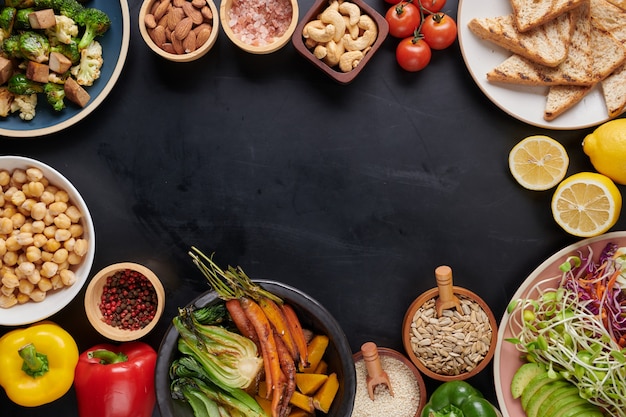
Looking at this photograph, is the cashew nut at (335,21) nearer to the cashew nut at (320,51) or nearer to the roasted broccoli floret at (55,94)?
the cashew nut at (320,51)

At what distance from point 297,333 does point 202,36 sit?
114cm

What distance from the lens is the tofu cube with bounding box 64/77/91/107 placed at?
2.20m

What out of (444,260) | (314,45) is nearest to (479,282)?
(444,260)

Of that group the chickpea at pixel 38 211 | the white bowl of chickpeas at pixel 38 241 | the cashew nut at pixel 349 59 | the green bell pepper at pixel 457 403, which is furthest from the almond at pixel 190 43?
the green bell pepper at pixel 457 403

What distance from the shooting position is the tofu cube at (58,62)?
7.18ft

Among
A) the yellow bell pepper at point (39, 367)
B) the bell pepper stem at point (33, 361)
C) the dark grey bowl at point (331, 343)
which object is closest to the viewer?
the dark grey bowl at point (331, 343)

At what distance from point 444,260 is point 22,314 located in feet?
5.34

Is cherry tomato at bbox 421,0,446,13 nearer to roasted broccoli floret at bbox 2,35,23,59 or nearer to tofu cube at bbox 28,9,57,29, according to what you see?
tofu cube at bbox 28,9,57,29

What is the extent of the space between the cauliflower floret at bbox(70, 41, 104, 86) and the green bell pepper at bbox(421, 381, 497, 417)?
5.73 feet

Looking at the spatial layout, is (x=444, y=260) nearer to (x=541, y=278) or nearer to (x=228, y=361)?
(x=541, y=278)

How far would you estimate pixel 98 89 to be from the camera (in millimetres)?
2273

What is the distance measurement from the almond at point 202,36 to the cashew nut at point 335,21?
0.43 meters

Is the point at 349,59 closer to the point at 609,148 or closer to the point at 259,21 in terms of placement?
the point at 259,21

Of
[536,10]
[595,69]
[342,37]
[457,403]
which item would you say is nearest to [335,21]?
[342,37]
